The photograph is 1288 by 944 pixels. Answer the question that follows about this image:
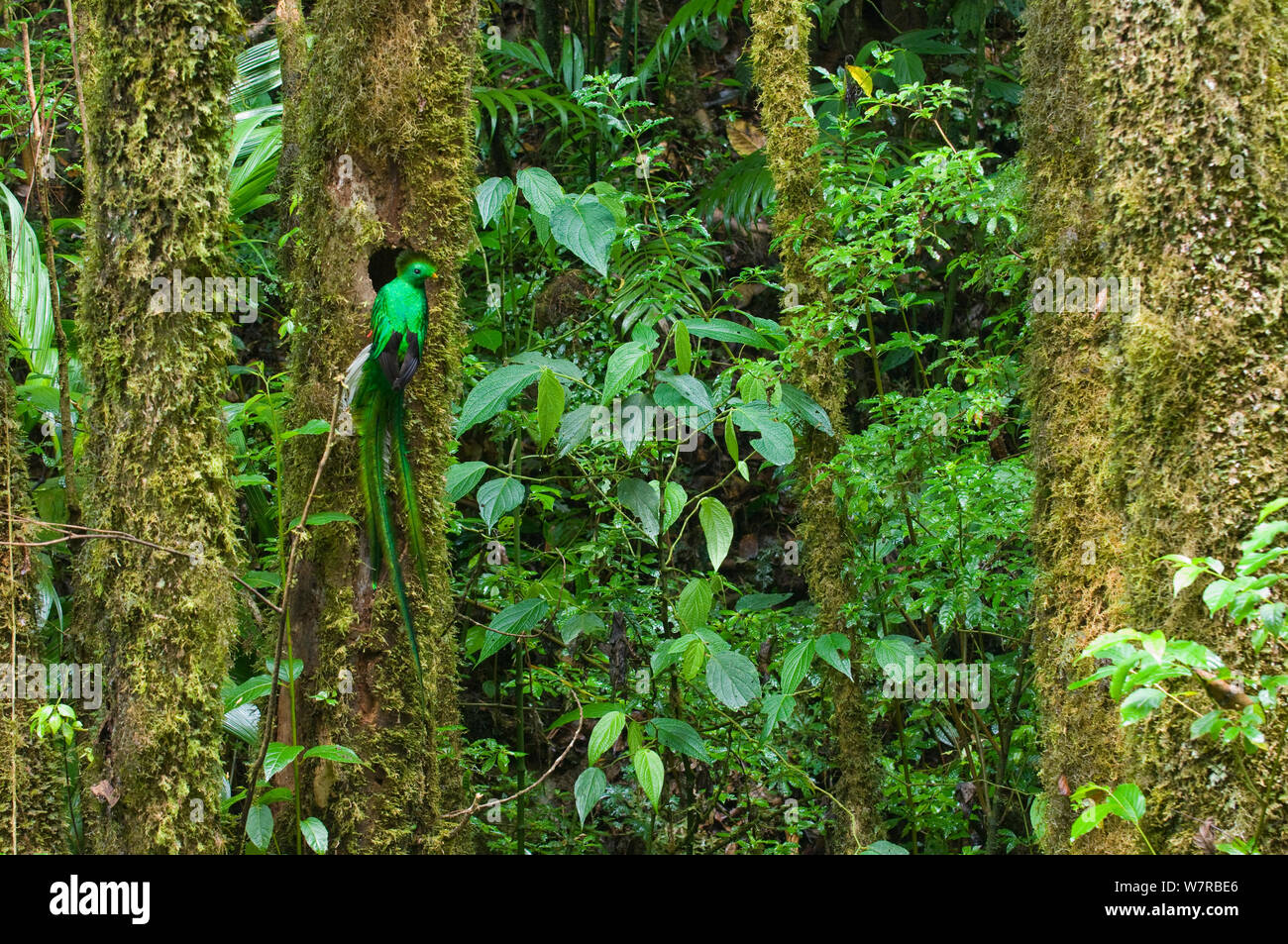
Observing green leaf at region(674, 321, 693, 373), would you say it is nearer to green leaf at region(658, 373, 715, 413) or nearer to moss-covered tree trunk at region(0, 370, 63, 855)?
green leaf at region(658, 373, 715, 413)

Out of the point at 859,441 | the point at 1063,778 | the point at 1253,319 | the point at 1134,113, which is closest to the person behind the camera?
the point at 1253,319

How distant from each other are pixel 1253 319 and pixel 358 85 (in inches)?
64.7

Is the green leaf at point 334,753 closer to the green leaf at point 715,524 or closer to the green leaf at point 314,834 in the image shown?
the green leaf at point 314,834

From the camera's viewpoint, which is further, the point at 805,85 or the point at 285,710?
the point at 805,85

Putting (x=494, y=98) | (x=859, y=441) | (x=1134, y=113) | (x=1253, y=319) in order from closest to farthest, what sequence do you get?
(x=1253, y=319), (x=1134, y=113), (x=859, y=441), (x=494, y=98)

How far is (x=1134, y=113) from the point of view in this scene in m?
1.72

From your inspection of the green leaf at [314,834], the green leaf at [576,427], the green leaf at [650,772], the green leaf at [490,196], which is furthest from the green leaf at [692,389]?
the green leaf at [314,834]

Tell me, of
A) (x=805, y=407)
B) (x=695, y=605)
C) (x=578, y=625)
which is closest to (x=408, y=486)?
(x=578, y=625)

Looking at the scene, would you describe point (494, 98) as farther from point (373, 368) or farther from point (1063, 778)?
point (1063, 778)

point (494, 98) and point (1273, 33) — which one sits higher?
point (494, 98)

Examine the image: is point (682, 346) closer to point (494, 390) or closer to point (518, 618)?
point (494, 390)

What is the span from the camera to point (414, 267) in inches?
81.8

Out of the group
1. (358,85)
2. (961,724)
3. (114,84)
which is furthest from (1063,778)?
(114,84)

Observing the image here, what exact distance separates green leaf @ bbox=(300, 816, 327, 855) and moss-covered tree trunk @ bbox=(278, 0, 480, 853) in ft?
0.26
